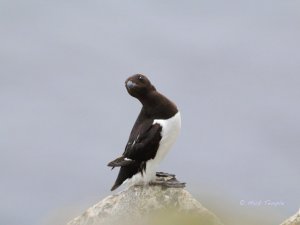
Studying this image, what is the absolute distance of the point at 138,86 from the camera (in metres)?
8.36

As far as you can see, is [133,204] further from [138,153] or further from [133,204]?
[138,153]

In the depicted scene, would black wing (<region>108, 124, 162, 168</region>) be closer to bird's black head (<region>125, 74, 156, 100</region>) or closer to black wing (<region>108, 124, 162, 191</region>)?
black wing (<region>108, 124, 162, 191</region>)

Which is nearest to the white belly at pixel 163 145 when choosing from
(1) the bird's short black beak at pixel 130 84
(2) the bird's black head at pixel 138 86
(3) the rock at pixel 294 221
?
(2) the bird's black head at pixel 138 86

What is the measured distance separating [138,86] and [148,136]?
73cm

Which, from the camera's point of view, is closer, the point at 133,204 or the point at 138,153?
the point at 133,204

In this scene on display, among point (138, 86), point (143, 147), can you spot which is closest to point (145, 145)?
point (143, 147)

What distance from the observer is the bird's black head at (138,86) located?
836cm

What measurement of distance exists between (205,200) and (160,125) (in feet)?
15.9

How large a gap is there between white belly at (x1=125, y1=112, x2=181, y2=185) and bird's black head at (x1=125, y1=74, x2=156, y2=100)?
0.45 metres

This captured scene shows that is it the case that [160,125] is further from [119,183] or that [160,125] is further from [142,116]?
[119,183]

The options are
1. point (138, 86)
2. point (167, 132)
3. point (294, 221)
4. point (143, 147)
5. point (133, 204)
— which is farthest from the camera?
point (143, 147)

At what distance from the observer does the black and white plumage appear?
28.0ft

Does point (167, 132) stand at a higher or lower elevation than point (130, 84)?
lower

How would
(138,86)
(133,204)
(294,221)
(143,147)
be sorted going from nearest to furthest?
1. (294,221)
2. (133,204)
3. (138,86)
4. (143,147)
